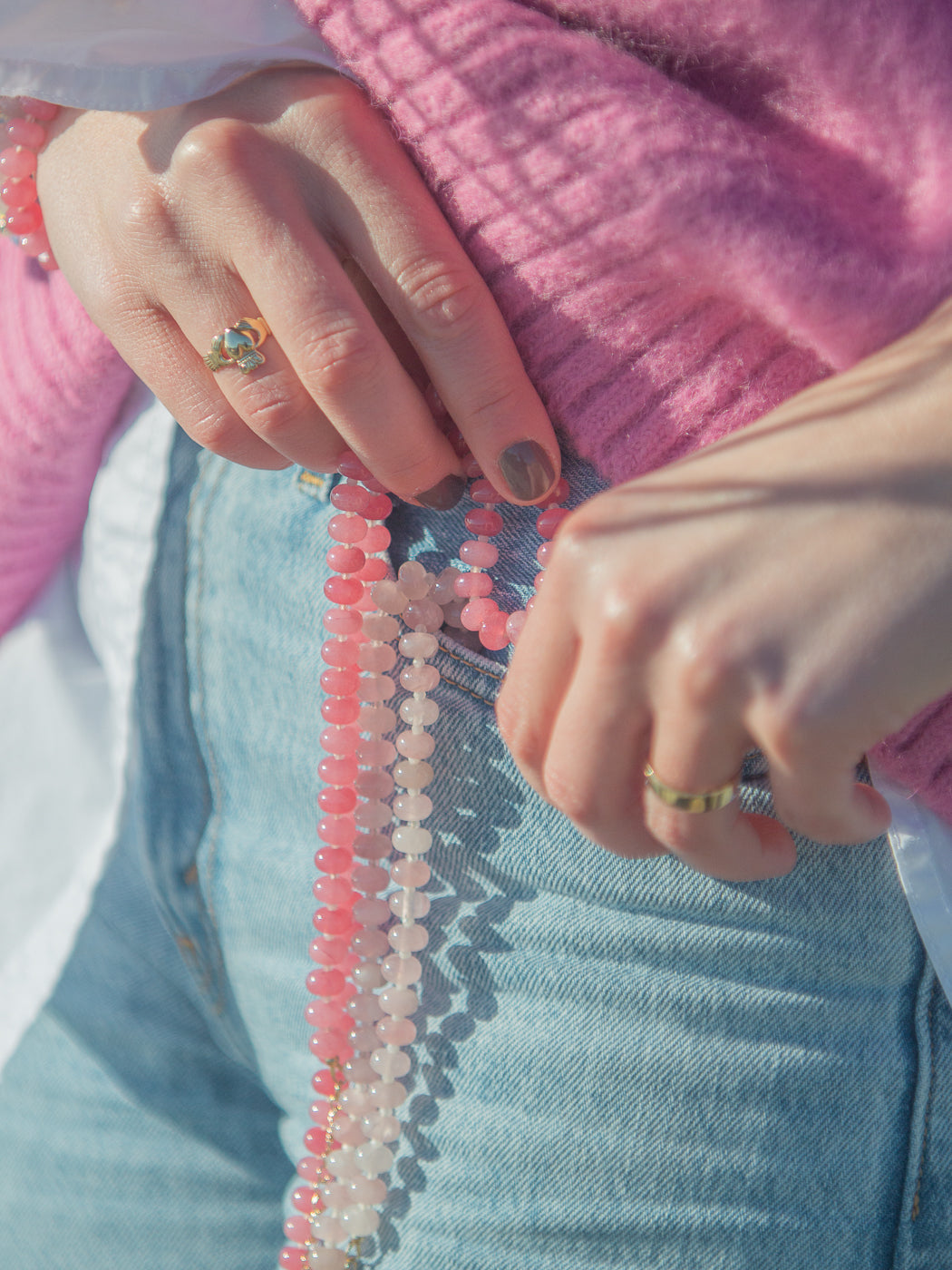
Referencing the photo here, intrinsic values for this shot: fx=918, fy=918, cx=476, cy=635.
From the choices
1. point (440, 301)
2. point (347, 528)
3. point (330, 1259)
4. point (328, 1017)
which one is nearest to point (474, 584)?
point (347, 528)

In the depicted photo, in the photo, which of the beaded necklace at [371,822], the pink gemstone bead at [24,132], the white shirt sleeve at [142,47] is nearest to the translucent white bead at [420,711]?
the beaded necklace at [371,822]

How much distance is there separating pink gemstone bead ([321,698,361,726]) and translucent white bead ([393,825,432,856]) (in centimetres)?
12

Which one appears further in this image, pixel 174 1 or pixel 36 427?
pixel 36 427

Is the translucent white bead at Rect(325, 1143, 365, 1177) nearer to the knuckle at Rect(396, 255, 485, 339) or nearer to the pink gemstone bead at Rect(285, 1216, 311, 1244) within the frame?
the pink gemstone bead at Rect(285, 1216, 311, 1244)

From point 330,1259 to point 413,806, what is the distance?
1.55 feet

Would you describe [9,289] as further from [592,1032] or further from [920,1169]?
[920,1169]

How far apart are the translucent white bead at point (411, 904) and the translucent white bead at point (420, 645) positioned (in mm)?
229

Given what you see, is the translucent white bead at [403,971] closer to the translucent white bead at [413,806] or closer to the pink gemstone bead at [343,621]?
the translucent white bead at [413,806]

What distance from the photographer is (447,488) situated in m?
0.81

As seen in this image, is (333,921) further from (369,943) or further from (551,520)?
(551,520)

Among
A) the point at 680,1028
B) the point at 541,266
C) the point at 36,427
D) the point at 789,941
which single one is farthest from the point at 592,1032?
the point at 36,427

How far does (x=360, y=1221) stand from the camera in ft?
2.92

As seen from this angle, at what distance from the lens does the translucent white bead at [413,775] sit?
838mm

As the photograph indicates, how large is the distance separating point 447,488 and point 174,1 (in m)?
0.44
